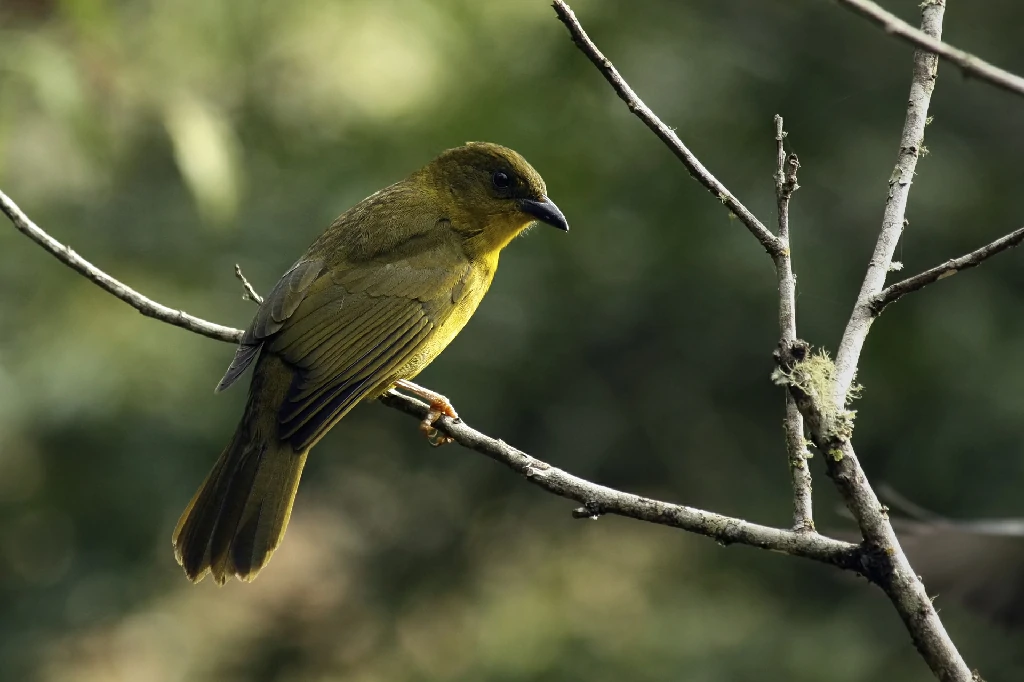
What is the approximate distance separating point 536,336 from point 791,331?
4.40 meters

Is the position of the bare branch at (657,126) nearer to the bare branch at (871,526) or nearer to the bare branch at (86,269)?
the bare branch at (871,526)

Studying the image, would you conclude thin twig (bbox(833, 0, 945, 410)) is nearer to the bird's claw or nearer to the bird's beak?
the bird's claw

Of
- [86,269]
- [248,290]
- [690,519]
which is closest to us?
[690,519]

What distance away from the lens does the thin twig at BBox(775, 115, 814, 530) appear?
217 centimetres

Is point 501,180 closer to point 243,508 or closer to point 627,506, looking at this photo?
point 243,508

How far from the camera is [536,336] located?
256 inches

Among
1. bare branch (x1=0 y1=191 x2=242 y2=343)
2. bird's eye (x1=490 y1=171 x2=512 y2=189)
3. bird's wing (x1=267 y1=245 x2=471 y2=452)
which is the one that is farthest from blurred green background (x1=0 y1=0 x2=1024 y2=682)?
bare branch (x1=0 y1=191 x2=242 y2=343)

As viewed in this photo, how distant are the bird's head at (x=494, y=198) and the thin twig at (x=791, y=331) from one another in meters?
1.84

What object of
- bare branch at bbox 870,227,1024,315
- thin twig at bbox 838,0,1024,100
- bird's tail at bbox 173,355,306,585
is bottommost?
thin twig at bbox 838,0,1024,100

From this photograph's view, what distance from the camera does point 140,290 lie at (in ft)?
18.5

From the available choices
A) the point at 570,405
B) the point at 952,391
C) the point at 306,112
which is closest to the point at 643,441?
the point at 570,405

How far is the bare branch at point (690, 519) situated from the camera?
2113mm

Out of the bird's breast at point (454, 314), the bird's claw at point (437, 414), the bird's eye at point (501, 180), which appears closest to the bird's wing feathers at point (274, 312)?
the bird's breast at point (454, 314)

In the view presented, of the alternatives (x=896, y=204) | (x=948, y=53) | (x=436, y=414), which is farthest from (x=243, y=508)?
(x=948, y=53)
